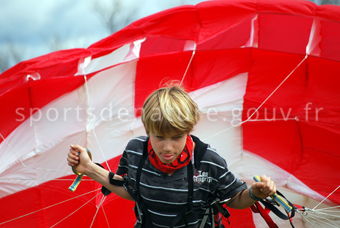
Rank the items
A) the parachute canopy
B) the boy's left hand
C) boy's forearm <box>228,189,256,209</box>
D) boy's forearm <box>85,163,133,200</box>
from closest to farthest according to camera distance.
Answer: the boy's left hand
boy's forearm <box>228,189,256,209</box>
boy's forearm <box>85,163,133,200</box>
the parachute canopy

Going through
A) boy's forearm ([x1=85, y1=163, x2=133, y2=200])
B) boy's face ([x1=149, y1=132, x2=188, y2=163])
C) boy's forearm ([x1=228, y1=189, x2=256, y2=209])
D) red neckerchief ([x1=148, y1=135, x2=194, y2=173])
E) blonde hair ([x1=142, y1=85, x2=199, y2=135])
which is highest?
blonde hair ([x1=142, y1=85, x2=199, y2=135])

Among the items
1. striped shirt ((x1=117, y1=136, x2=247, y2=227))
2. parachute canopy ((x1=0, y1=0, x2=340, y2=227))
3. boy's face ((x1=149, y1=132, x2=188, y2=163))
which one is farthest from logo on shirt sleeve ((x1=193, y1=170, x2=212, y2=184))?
parachute canopy ((x1=0, y1=0, x2=340, y2=227))

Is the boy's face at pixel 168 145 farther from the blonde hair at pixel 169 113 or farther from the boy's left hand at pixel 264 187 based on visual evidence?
the boy's left hand at pixel 264 187

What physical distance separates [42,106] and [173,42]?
0.94 m

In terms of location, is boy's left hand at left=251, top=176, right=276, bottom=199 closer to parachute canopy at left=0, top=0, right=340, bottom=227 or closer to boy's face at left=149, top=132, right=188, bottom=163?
boy's face at left=149, top=132, right=188, bottom=163

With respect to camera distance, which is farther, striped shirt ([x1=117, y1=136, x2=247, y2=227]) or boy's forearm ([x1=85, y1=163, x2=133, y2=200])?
boy's forearm ([x1=85, y1=163, x2=133, y2=200])

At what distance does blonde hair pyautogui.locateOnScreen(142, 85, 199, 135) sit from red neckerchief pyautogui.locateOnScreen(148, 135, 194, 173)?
96mm

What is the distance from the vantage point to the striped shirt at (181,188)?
133 cm

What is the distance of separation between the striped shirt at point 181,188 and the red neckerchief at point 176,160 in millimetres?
30

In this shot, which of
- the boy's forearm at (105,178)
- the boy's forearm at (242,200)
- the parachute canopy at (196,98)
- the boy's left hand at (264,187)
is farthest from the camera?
the parachute canopy at (196,98)

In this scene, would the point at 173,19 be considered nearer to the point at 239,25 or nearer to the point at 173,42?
the point at 173,42

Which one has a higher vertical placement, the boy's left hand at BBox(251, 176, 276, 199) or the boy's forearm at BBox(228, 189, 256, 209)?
the boy's left hand at BBox(251, 176, 276, 199)

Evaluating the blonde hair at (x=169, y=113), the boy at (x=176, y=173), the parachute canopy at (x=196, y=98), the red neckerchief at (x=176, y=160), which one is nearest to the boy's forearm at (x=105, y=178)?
the boy at (x=176, y=173)

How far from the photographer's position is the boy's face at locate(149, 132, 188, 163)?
124 cm
